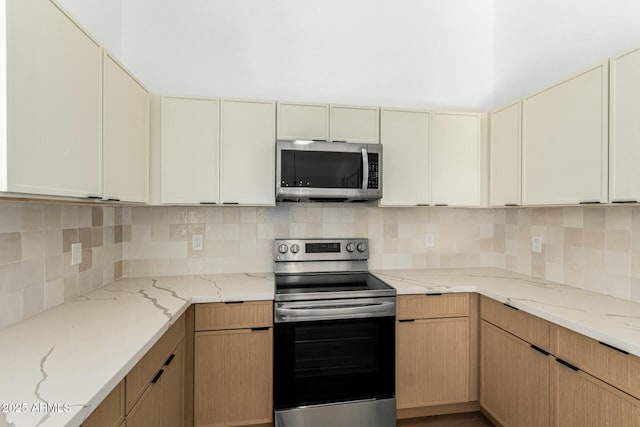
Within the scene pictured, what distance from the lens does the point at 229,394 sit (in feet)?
6.35

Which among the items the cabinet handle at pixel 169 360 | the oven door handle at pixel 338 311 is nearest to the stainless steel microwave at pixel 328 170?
the oven door handle at pixel 338 311

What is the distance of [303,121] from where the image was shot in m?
2.27

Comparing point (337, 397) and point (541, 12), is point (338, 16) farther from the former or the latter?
point (337, 397)

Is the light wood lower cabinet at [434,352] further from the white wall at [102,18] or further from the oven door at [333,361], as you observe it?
the white wall at [102,18]

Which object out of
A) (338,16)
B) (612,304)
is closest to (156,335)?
(612,304)

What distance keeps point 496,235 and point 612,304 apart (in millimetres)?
1148

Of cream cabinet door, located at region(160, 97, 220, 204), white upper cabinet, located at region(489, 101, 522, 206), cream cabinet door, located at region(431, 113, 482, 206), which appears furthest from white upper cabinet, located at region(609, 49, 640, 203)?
cream cabinet door, located at region(160, 97, 220, 204)

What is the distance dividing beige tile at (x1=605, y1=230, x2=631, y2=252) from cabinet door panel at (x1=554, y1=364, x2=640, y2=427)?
794mm

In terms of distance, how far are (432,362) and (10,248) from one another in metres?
2.33

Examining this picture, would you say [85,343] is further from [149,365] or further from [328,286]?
[328,286]

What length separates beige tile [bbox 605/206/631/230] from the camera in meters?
1.79

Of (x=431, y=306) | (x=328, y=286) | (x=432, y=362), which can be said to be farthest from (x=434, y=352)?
(x=328, y=286)

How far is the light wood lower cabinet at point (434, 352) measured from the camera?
6.97 ft

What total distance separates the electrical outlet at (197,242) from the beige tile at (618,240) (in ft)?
8.57
